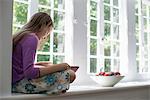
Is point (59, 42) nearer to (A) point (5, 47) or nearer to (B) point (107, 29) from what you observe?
(B) point (107, 29)

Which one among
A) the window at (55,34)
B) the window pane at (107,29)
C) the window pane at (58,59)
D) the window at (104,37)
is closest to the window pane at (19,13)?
the window at (55,34)

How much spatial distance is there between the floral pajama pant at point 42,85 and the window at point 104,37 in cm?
94

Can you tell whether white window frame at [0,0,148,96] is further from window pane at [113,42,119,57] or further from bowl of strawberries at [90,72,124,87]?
bowl of strawberries at [90,72,124,87]

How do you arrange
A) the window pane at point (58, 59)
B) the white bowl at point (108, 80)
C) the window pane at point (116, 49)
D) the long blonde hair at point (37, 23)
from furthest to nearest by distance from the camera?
the window pane at point (116, 49)
the window pane at point (58, 59)
the white bowl at point (108, 80)
the long blonde hair at point (37, 23)

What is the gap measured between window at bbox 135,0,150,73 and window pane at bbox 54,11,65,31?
1178mm

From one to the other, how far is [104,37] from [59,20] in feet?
1.94

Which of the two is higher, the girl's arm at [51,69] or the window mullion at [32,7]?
the window mullion at [32,7]

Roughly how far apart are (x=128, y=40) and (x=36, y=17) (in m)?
1.47

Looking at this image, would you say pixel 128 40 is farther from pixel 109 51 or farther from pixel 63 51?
pixel 63 51

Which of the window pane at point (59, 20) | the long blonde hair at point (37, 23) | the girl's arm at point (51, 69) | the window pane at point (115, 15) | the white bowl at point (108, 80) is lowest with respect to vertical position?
the white bowl at point (108, 80)

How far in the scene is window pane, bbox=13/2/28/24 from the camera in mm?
1987

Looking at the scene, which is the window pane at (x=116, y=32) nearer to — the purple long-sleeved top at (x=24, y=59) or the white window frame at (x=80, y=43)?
the white window frame at (x=80, y=43)

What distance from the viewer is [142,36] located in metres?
3.19

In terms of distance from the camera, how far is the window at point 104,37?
2.51 m
